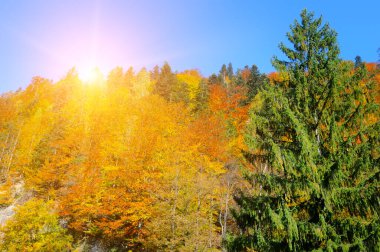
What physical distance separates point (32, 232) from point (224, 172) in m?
16.1

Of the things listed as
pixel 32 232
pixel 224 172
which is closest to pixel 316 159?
pixel 224 172

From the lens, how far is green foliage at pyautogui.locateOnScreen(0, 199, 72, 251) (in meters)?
17.7

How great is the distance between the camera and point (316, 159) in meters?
9.43

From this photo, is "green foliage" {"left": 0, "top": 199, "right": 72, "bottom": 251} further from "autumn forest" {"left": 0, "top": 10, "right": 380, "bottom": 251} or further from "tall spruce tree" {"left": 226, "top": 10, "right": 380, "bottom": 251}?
"tall spruce tree" {"left": 226, "top": 10, "right": 380, "bottom": 251}

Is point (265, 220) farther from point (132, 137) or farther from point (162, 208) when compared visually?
point (132, 137)

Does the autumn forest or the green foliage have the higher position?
the autumn forest

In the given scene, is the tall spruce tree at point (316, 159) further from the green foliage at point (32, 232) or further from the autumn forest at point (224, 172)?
the green foliage at point (32, 232)

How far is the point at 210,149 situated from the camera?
102 ft

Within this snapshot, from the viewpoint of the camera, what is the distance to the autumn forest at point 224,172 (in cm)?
890

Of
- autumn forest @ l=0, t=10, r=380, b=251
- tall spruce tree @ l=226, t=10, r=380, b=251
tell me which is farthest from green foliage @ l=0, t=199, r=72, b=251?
tall spruce tree @ l=226, t=10, r=380, b=251

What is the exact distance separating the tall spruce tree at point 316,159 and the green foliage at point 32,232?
14554 millimetres

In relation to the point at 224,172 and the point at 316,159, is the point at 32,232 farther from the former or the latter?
the point at 316,159

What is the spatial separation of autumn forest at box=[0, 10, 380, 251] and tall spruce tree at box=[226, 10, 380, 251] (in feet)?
0.13

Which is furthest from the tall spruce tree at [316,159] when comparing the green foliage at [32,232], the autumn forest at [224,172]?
the green foliage at [32,232]
